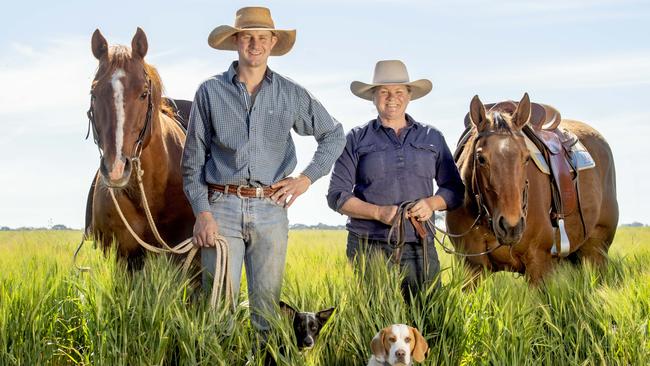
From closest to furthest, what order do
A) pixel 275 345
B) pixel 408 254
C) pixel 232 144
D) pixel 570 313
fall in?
pixel 275 345 → pixel 232 144 → pixel 408 254 → pixel 570 313

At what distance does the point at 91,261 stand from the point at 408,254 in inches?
82.4

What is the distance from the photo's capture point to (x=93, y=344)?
485cm

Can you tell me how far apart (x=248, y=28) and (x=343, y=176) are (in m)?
1.14

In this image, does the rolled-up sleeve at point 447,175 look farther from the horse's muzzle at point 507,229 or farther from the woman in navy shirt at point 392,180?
the horse's muzzle at point 507,229

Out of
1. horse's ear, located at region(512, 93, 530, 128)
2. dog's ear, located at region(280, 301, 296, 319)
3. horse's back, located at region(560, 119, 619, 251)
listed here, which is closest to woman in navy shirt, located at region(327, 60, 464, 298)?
dog's ear, located at region(280, 301, 296, 319)

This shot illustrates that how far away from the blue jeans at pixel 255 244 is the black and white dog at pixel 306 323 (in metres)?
0.18

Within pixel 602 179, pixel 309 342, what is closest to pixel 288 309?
pixel 309 342

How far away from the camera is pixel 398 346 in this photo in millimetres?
4312

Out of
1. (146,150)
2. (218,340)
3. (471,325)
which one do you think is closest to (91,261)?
(146,150)

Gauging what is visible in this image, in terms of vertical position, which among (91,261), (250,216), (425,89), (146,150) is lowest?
(91,261)

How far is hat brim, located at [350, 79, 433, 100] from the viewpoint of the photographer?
588 centimetres

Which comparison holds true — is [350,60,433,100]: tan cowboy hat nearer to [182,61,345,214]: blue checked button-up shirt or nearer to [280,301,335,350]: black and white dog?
[182,61,345,214]: blue checked button-up shirt

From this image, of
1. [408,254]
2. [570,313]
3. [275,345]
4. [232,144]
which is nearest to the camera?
[275,345]

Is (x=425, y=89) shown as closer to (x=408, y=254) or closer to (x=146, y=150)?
(x=408, y=254)
